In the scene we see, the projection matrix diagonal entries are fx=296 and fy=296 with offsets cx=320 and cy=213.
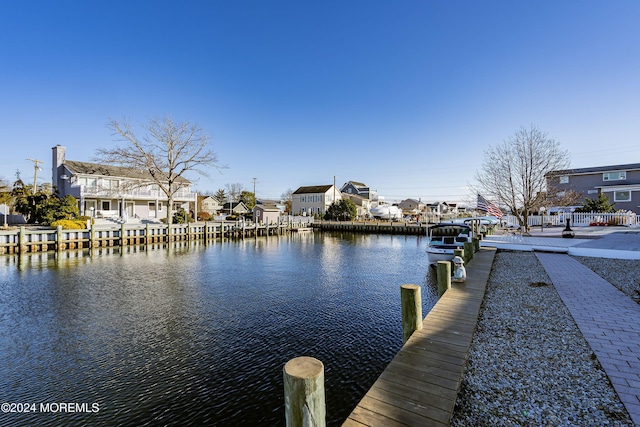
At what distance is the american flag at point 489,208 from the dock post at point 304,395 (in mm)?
19074

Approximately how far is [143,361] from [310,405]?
17.5ft

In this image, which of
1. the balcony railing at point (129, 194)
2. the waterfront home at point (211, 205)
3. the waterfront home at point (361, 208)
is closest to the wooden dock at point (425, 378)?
the balcony railing at point (129, 194)

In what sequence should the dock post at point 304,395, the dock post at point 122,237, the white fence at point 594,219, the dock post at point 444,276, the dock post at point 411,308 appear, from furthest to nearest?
the white fence at point 594,219, the dock post at point 122,237, the dock post at point 444,276, the dock post at point 411,308, the dock post at point 304,395

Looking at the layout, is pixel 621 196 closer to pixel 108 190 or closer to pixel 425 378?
pixel 425 378

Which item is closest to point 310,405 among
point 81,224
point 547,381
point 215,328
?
point 547,381

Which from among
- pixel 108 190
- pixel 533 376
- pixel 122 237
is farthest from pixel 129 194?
pixel 533 376

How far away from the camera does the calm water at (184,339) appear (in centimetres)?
492

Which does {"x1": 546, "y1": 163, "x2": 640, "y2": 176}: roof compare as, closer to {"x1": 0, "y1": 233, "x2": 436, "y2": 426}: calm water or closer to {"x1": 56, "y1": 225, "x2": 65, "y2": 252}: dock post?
{"x1": 0, "y1": 233, "x2": 436, "y2": 426}: calm water

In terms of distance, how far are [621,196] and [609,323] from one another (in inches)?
1435

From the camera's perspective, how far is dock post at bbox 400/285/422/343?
17.4 feet

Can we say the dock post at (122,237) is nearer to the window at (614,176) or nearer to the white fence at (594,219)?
the white fence at (594,219)

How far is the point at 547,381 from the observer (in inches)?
148

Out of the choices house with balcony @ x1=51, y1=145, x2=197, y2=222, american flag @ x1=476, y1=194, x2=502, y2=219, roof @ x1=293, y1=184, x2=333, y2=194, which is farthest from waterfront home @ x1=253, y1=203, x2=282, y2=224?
american flag @ x1=476, y1=194, x2=502, y2=219

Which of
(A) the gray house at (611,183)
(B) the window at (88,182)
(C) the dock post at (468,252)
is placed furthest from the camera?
(B) the window at (88,182)
